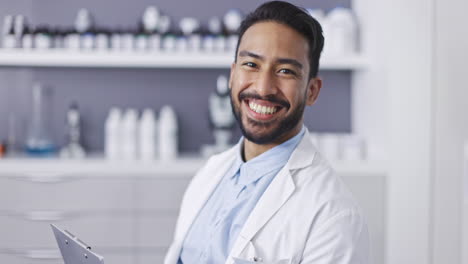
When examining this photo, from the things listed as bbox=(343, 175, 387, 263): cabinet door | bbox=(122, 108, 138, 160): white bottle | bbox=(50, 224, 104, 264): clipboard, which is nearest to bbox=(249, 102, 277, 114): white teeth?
bbox=(50, 224, 104, 264): clipboard

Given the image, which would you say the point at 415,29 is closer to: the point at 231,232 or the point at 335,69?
the point at 335,69

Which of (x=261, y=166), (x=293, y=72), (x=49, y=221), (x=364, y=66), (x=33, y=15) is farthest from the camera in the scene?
(x=33, y=15)

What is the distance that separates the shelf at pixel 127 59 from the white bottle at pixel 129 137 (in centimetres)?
29

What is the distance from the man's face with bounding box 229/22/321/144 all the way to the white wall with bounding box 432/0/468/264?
145 centimetres

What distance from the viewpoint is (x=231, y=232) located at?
4.64 ft

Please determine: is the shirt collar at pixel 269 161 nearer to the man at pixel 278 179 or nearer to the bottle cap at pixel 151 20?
the man at pixel 278 179

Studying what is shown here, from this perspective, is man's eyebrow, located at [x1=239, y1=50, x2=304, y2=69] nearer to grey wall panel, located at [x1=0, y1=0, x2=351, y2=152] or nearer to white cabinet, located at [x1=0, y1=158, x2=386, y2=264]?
white cabinet, located at [x1=0, y1=158, x2=386, y2=264]

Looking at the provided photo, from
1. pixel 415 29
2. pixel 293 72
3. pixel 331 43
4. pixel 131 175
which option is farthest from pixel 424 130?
pixel 293 72

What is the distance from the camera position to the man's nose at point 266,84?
1342 millimetres

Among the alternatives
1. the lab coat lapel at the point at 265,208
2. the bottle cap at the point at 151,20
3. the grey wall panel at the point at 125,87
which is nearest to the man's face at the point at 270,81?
the lab coat lapel at the point at 265,208

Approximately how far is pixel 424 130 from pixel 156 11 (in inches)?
59.5

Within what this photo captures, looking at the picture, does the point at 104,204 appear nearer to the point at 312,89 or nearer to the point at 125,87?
the point at 125,87

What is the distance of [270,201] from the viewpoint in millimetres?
1341

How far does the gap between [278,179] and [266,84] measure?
0.21 metres
